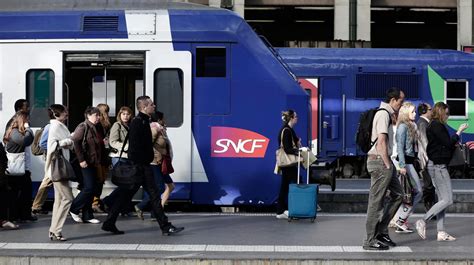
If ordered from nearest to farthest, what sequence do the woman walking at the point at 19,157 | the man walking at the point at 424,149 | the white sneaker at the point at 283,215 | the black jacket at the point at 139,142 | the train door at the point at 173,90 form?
the black jacket at the point at 139,142 < the man walking at the point at 424,149 < the woman walking at the point at 19,157 < the white sneaker at the point at 283,215 < the train door at the point at 173,90

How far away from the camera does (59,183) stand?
12.6 metres

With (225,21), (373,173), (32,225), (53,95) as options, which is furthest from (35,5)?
(373,173)

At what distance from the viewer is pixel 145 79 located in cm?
1603

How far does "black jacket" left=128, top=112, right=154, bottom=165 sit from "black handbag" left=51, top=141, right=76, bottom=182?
809 mm

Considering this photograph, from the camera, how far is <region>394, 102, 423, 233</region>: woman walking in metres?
13.3

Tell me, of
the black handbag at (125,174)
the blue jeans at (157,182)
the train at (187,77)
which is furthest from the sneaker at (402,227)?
the black handbag at (125,174)

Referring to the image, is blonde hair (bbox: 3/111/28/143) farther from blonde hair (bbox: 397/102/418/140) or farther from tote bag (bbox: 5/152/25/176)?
blonde hair (bbox: 397/102/418/140)

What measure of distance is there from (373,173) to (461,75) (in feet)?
47.5

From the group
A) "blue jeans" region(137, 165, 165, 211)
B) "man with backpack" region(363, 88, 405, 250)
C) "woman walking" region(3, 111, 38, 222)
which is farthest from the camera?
"blue jeans" region(137, 165, 165, 211)

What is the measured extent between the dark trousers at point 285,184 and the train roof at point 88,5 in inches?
130

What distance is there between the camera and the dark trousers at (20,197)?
13953 mm

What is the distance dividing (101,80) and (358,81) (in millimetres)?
10139

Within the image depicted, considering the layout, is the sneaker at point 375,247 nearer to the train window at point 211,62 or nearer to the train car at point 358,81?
the train window at point 211,62

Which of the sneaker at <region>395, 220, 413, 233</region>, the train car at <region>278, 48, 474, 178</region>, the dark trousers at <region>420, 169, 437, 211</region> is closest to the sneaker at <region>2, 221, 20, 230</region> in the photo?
the sneaker at <region>395, 220, 413, 233</region>
